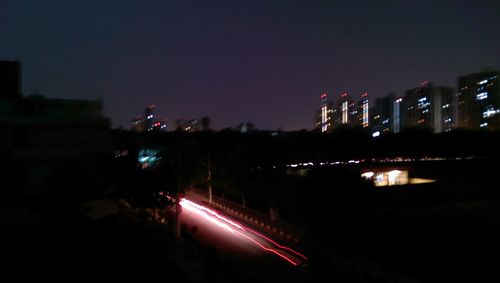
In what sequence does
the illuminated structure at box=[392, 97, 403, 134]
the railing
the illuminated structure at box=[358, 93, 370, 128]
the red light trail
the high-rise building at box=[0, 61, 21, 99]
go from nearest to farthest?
the high-rise building at box=[0, 61, 21, 99] < the red light trail < the railing < the illuminated structure at box=[392, 97, 403, 134] < the illuminated structure at box=[358, 93, 370, 128]

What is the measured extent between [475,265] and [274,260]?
22.0ft

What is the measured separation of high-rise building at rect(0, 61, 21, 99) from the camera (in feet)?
42.4

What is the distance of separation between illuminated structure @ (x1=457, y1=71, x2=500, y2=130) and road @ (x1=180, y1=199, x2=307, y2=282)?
74.7 metres

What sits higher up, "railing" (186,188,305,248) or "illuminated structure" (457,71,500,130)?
"illuminated structure" (457,71,500,130)

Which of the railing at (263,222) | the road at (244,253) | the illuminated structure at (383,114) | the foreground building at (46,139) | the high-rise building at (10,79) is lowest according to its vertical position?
the road at (244,253)

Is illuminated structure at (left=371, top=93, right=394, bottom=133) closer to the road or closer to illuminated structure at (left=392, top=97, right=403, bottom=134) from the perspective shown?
illuminated structure at (left=392, top=97, right=403, bottom=134)

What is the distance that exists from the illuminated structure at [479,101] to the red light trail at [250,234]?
72.6 metres

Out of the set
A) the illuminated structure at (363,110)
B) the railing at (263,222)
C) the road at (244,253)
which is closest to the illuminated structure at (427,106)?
the illuminated structure at (363,110)

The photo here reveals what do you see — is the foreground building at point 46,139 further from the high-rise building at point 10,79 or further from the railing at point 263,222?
the railing at point 263,222

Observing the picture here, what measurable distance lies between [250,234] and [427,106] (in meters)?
88.3

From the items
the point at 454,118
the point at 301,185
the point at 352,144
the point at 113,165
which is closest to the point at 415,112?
the point at 454,118

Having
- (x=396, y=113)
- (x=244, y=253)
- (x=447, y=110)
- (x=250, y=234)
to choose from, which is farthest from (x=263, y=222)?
(x=396, y=113)

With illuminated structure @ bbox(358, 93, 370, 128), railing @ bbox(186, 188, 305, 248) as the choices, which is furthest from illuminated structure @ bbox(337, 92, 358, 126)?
railing @ bbox(186, 188, 305, 248)

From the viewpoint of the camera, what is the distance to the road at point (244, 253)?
1299 cm
